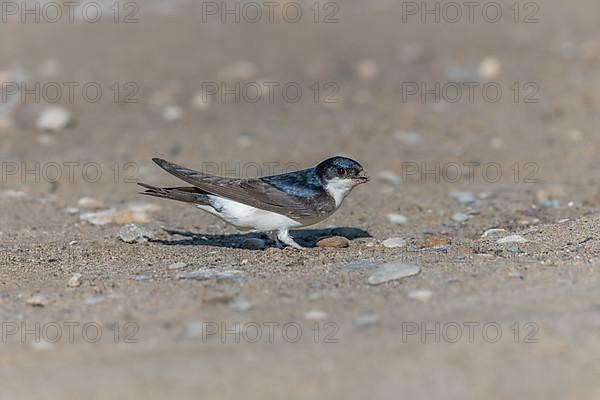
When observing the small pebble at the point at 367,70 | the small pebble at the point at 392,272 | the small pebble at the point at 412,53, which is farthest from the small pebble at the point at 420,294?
the small pebble at the point at 412,53

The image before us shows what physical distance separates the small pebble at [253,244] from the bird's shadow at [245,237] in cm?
3

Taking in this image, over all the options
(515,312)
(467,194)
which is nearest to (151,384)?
(515,312)

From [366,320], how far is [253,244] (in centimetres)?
183

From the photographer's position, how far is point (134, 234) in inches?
207

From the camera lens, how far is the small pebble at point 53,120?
26.8ft

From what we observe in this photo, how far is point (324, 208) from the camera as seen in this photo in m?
5.04

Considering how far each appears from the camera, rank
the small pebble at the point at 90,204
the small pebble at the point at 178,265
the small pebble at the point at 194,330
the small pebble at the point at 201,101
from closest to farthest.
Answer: the small pebble at the point at 194,330 → the small pebble at the point at 178,265 → the small pebble at the point at 90,204 → the small pebble at the point at 201,101

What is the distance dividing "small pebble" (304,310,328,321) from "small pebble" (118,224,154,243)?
185 cm

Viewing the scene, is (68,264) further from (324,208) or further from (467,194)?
(467,194)

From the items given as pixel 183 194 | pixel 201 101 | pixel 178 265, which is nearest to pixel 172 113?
pixel 201 101

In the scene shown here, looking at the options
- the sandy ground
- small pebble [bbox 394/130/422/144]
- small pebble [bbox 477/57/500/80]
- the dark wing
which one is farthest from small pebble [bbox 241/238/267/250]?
small pebble [bbox 477/57/500/80]

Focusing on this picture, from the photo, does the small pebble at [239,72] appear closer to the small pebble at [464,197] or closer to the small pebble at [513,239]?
the small pebble at [464,197]

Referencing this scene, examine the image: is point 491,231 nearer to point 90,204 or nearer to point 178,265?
point 178,265

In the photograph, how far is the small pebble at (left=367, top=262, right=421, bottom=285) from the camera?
13.2ft
